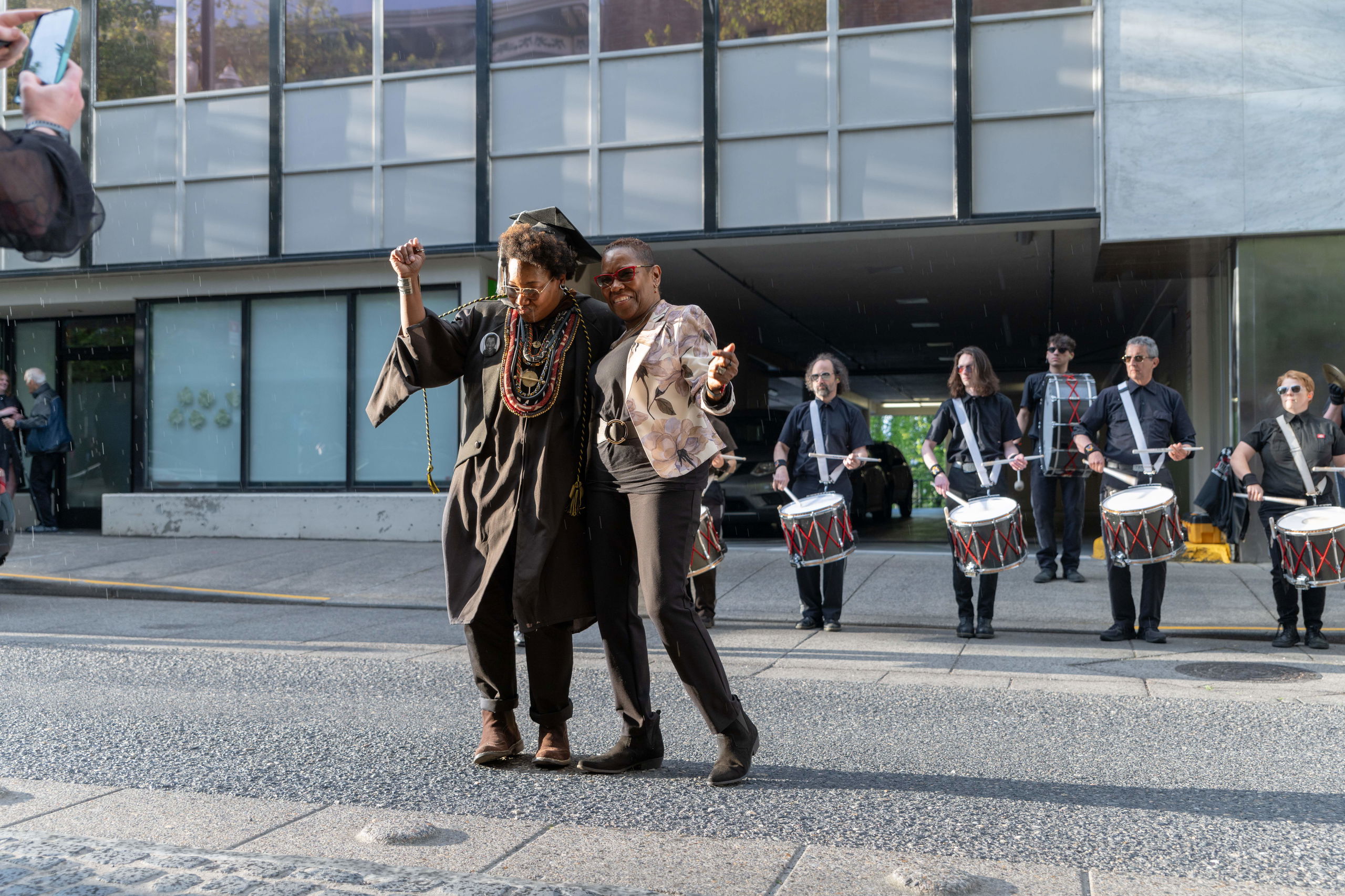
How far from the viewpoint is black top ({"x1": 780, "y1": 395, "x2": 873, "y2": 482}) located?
27.4 ft

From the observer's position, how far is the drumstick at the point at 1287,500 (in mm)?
7504

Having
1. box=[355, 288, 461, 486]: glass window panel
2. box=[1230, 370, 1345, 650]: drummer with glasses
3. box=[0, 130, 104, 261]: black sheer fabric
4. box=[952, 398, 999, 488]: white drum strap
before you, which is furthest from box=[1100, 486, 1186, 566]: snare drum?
box=[355, 288, 461, 486]: glass window panel

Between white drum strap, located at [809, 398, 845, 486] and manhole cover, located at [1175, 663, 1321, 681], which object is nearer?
manhole cover, located at [1175, 663, 1321, 681]

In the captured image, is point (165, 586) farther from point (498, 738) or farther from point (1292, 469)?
point (1292, 469)

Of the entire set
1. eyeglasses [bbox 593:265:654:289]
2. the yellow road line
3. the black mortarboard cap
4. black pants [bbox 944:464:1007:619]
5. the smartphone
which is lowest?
the yellow road line

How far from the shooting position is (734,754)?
13.0 ft

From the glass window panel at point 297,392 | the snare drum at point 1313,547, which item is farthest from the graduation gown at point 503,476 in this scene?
the glass window panel at point 297,392

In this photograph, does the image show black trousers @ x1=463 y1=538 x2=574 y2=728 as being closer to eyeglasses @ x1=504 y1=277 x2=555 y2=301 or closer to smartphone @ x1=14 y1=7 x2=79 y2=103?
eyeglasses @ x1=504 y1=277 x2=555 y2=301

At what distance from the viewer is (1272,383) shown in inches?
455

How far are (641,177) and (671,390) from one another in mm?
9718

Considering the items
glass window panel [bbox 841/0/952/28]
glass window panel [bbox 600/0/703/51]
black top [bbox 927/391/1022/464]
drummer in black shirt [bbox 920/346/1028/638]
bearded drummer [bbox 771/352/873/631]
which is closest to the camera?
drummer in black shirt [bbox 920/346/1028/638]

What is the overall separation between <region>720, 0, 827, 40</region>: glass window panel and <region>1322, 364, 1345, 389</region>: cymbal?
6.03 metres

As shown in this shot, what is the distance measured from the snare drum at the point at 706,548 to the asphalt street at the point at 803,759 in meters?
1.21

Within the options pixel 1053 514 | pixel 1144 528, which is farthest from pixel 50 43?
pixel 1053 514
